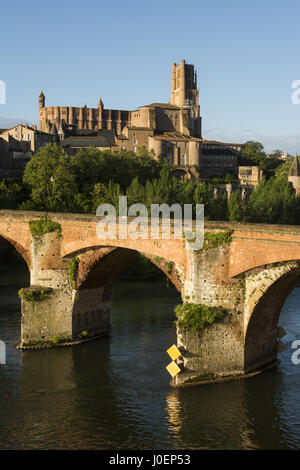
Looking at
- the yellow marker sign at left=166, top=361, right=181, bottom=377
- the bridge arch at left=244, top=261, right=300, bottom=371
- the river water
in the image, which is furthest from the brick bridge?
the river water

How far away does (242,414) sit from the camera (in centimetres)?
2486

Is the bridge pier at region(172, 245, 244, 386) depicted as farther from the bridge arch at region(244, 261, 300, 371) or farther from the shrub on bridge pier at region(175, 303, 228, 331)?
the bridge arch at region(244, 261, 300, 371)

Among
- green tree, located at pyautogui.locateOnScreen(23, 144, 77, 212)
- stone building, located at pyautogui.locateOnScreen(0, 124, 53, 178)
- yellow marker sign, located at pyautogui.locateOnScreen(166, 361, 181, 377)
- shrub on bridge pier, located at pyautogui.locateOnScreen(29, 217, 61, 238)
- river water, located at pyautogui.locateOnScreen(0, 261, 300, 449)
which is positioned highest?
stone building, located at pyautogui.locateOnScreen(0, 124, 53, 178)

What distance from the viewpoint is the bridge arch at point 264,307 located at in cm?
2598

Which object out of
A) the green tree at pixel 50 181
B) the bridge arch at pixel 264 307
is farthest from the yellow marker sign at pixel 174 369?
the green tree at pixel 50 181

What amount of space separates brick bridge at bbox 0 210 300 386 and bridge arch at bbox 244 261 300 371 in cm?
4

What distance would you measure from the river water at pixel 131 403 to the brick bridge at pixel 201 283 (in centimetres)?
113

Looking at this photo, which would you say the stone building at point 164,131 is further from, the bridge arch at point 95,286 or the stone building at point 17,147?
the bridge arch at point 95,286

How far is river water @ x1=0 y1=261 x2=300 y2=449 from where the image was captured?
22922 mm

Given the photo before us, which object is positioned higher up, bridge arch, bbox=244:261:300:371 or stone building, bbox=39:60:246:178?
stone building, bbox=39:60:246:178

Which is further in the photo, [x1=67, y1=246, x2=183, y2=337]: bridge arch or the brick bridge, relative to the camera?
[x1=67, y1=246, x2=183, y2=337]: bridge arch

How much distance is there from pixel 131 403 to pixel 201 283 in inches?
237

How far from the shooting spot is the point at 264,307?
27750mm
